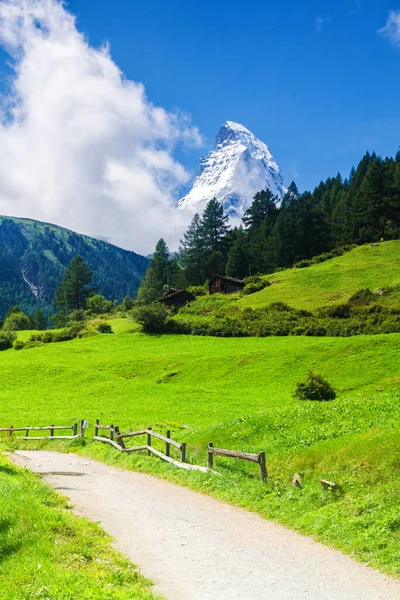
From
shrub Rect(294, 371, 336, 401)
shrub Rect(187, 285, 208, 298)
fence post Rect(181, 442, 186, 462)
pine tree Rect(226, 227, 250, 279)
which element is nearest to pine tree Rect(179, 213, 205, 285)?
pine tree Rect(226, 227, 250, 279)

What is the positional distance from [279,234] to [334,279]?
3246 cm

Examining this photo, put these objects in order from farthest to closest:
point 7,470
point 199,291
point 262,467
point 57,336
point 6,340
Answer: point 199,291
point 6,340
point 57,336
point 7,470
point 262,467

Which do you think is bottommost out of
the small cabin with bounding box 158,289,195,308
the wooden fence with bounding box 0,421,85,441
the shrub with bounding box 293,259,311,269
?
the wooden fence with bounding box 0,421,85,441

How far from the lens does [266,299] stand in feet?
287

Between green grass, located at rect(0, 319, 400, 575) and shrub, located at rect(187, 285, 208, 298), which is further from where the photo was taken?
shrub, located at rect(187, 285, 208, 298)

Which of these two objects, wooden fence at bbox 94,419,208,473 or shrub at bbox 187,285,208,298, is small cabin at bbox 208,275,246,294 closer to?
shrub at bbox 187,285,208,298

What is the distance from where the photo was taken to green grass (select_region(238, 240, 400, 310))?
8362 cm

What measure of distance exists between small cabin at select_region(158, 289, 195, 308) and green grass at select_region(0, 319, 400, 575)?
11850mm

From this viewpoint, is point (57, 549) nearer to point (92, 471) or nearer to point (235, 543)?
point (235, 543)

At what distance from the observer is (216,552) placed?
11742 mm

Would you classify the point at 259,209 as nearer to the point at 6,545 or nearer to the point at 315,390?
→ the point at 315,390

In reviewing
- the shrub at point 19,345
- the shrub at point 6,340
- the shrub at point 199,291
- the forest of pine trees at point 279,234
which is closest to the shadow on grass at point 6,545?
the shrub at point 19,345

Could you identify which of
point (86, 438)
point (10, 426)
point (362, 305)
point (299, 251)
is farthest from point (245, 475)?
point (299, 251)

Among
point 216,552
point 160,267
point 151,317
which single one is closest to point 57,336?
point 151,317
